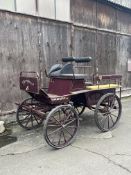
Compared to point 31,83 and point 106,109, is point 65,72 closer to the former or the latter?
point 31,83

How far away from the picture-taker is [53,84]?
5.82 metres

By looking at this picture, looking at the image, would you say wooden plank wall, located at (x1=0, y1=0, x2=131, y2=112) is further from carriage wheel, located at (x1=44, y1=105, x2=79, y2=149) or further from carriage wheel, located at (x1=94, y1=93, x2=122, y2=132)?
carriage wheel, located at (x1=94, y1=93, x2=122, y2=132)

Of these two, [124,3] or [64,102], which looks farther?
[124,3]

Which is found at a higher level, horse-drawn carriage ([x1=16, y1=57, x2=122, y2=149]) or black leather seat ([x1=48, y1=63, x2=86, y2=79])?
black leather seat ([x1=48, y1=63, x2=86, y2=79])

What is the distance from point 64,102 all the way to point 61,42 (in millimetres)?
2998

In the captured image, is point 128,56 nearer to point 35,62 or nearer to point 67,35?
point 67,35

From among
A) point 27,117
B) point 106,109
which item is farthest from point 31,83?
point 106,109

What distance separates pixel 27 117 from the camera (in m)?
6.11

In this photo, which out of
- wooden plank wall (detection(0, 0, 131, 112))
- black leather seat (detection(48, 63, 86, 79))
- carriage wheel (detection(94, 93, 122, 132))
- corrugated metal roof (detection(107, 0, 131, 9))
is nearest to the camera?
black leather seat (detection(48, 63, 86, 79))

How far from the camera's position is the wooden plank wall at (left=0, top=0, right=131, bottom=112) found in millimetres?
6461

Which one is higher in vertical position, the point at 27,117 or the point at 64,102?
the point at 64,102

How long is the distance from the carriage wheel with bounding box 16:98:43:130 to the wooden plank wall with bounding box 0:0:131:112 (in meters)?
0.64

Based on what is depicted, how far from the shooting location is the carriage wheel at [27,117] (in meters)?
5.80

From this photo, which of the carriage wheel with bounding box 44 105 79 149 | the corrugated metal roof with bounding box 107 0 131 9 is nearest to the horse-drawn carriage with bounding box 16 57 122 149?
the carriage wheel with bounding box 44 105 79 149
